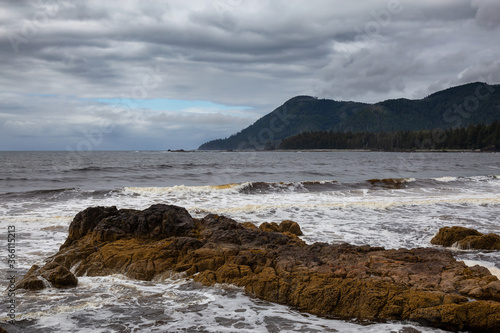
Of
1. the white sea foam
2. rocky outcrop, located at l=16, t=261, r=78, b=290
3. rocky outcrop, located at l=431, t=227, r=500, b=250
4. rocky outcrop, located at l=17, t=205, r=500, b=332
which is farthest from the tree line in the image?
rocky outcrop, located at l=16, t=261, r=78, b=290

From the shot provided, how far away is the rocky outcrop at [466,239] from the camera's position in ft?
36.0

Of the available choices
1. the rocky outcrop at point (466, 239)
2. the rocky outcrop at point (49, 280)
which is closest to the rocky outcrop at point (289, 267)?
the rocky outcrop at point (49, 280)

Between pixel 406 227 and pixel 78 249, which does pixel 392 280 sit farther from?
pixel 406 227

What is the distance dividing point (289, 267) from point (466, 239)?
6.19 meters

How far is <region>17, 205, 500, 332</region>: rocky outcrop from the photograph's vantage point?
6.45 m

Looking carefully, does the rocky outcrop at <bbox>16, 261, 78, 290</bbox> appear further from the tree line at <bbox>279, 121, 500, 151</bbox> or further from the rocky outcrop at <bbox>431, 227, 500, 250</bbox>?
the tree line at <bbox>279, 121, 500, 151</bbox>

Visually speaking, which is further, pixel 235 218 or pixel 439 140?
pixel 439 140

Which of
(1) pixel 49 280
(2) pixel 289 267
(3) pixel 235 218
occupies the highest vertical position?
(2) pixel 289 267

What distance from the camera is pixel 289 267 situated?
7.98 m

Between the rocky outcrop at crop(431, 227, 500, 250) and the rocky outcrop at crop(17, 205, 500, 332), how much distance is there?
2.81m

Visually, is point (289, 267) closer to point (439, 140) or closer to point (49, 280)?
point (49, 280)

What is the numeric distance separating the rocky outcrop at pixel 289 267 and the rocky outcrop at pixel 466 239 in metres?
2.81

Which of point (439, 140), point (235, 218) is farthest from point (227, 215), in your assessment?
point (439, 140)

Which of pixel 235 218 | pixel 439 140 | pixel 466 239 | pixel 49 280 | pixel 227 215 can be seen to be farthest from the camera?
pixel 439 140
